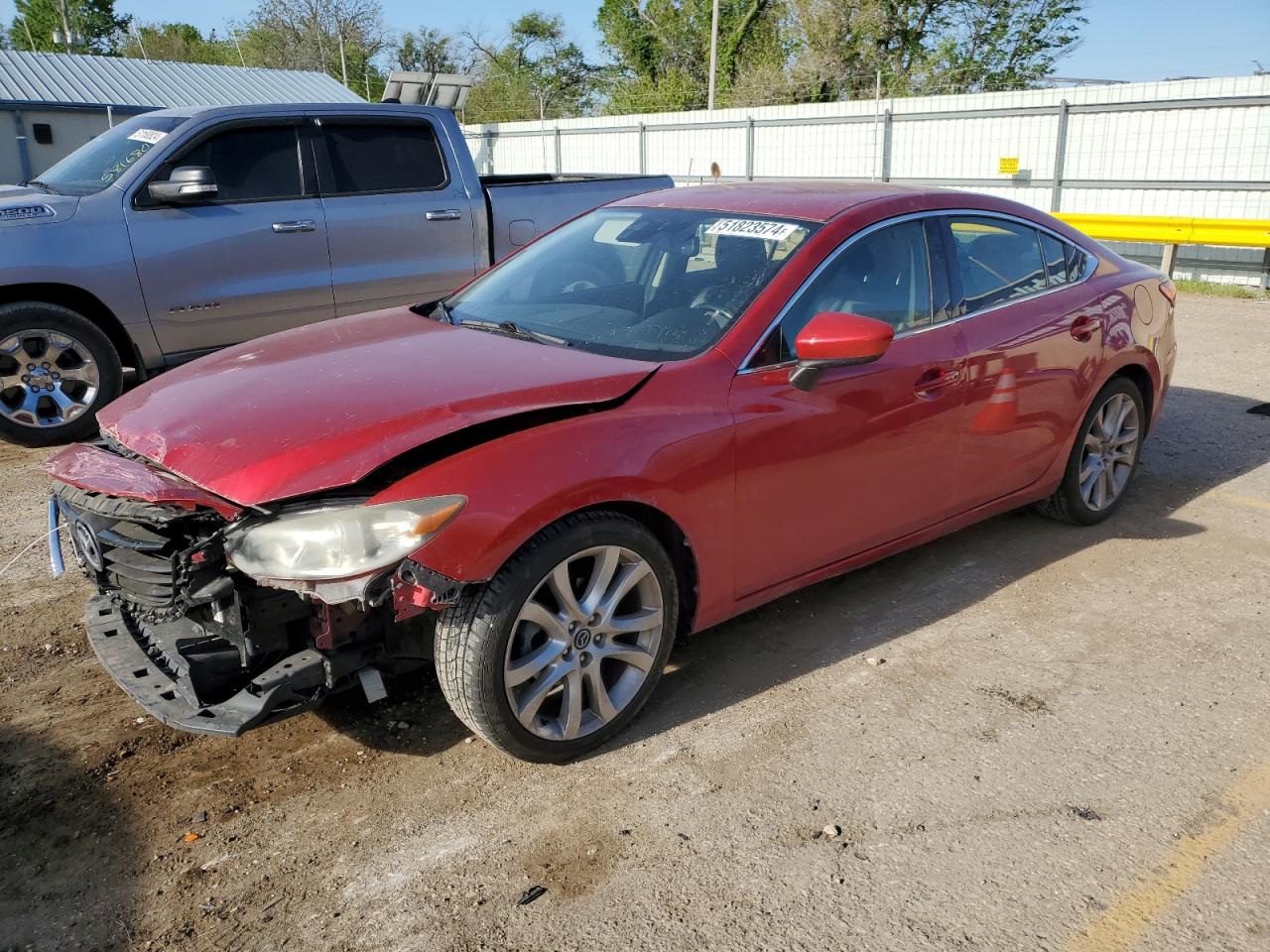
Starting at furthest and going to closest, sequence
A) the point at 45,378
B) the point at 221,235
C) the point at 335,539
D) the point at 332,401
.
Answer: the point at 221,235 → the point at 45,378 → the point at 332,401 → the point at 335,539

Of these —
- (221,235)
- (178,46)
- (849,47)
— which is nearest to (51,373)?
(221,235)

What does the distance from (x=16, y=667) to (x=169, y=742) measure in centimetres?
90

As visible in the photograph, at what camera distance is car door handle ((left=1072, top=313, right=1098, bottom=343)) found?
4.57 m

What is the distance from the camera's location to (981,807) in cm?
292

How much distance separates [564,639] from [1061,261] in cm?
319

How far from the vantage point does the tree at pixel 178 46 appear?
192 feet

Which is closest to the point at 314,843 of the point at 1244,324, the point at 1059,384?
the point at 1059,384

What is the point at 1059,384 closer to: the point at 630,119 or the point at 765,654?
the point at 765,654

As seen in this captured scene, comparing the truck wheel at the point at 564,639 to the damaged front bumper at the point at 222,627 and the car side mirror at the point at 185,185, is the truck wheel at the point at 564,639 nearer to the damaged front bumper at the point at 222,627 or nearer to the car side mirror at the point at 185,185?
the damaged front bumper at the point at 222,627

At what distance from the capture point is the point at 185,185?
244 inches

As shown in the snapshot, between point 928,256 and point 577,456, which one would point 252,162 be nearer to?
point 928,256

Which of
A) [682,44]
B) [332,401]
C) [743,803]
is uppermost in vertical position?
[682,44]

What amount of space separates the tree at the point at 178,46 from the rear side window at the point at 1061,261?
2460 inches

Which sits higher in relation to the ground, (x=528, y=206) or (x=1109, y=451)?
(x=528, y=206)
